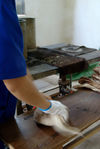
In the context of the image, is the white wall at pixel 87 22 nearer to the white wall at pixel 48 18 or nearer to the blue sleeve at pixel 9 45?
the white wall at pixel 48 18

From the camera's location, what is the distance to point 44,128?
3.33 ft

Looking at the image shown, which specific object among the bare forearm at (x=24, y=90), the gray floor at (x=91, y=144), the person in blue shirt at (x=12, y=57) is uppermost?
the person in blue shirt at (x=12, y=57)

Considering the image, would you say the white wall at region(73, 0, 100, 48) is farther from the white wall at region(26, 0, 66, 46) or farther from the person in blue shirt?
the person in blue shirt

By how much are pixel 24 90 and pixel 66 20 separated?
131 inches

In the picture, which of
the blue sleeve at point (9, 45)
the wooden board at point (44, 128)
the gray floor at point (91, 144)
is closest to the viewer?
the blue sleeve at point (9, 45)

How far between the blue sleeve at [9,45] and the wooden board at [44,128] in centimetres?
42

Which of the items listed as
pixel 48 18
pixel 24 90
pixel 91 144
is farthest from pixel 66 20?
pixel 24 90

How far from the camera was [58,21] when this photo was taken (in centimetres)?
366

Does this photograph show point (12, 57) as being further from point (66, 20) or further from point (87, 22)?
point (66, 20)

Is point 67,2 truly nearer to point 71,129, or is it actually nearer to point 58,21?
point 58,21

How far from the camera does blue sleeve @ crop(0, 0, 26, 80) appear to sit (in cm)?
63

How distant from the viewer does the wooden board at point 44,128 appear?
890 mm

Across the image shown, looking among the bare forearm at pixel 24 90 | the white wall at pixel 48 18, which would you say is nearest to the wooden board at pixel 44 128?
the bare forearm at pixel 24 90

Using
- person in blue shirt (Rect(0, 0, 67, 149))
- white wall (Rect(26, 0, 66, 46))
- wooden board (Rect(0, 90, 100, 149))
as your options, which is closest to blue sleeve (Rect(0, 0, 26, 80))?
person in blue shirt (Rect(0, 0, 67, 149))
